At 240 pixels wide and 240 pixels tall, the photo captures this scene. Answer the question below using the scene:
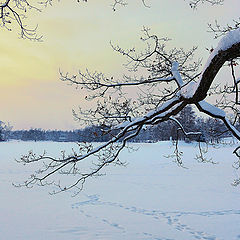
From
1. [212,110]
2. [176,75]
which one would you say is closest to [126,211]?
[176,75]

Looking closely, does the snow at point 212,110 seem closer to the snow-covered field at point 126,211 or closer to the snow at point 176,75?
the snow at point 176,75

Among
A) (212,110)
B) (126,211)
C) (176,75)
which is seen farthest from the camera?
(126,211)

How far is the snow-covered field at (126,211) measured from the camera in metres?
7.20

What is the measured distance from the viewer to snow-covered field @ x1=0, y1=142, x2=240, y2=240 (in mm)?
7199

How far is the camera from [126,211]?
9148mm

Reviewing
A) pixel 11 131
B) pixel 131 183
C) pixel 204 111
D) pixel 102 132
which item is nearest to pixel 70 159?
pixel 102 132

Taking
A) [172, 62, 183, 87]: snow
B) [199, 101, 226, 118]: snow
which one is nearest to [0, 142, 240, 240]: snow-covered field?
[199, 101, 226, 118]: snow

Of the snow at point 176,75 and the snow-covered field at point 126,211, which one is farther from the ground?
the snow at point 176,75

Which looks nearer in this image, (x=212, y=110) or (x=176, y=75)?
(x=212, y=110)

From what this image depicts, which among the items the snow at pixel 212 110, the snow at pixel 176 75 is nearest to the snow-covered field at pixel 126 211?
the snow at pixel 212 110

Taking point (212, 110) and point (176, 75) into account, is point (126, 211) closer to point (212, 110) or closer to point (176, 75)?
point (176, 75)

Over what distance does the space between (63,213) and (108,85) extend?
Result: 5603mm

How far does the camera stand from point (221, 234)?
23.7ft

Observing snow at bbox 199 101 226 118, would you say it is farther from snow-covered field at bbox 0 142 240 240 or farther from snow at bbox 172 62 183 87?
snow-covered field at bbox 0 142 240 240
